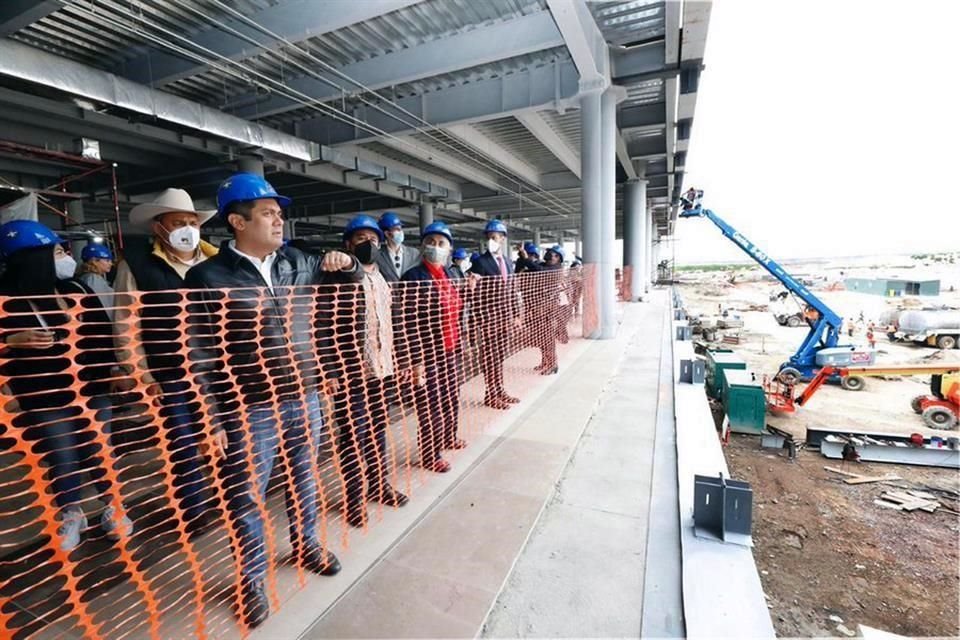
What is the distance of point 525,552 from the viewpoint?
216cm

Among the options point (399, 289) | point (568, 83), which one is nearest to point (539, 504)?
point (399, 289)

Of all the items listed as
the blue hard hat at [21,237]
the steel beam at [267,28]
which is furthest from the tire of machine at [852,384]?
the blue hard hat at [21,237]

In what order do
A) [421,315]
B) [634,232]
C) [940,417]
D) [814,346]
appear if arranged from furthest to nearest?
[634,232] < [814,346] < [940,417] < [421,315]

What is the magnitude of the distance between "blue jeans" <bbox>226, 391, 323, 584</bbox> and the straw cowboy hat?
1089 millimetres

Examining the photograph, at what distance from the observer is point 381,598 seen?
187 cm

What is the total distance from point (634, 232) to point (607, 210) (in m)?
8.20

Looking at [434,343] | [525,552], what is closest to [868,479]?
[525,552]

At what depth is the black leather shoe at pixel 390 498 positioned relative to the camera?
2562 mm

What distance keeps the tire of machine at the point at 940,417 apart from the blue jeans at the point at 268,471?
34.4ft

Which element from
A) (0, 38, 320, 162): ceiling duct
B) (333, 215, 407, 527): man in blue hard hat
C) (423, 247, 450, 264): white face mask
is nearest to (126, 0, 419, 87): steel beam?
(0, 38, 320, 162): ceiling duct

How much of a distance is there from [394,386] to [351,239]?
0.94 m

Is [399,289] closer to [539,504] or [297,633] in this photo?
[539,504]

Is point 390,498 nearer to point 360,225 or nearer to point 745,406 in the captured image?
point 360,225

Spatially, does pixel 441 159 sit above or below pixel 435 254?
above
